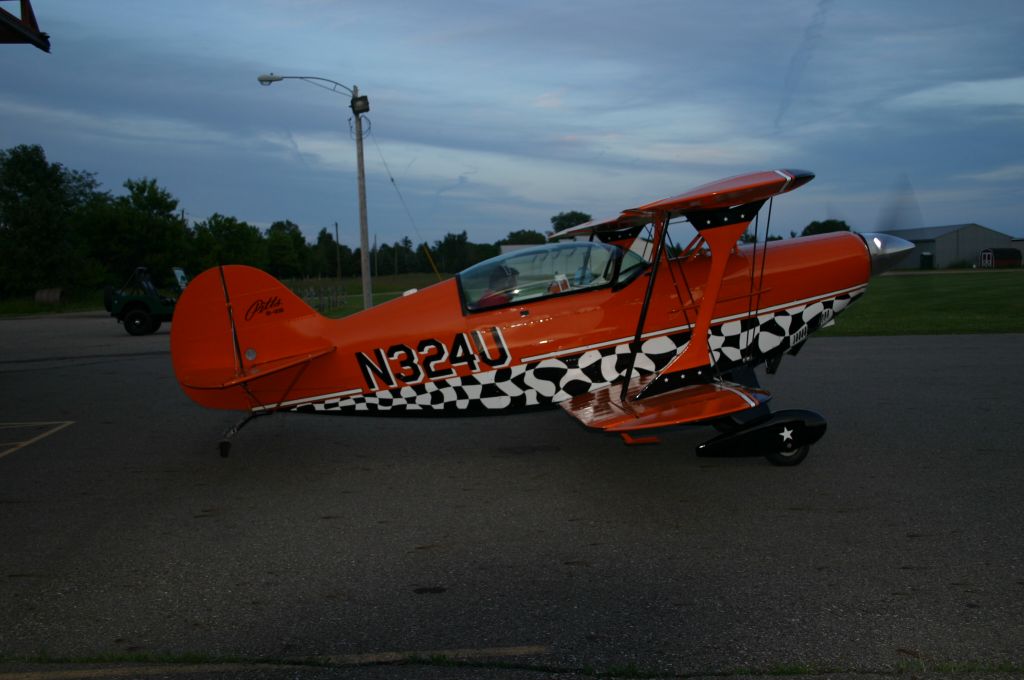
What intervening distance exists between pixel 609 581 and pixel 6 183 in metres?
76.3

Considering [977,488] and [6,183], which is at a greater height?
[6,183]

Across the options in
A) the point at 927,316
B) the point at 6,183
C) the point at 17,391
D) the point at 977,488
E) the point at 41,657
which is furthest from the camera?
the point at 6,183

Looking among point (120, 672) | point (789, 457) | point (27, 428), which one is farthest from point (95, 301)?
point (120, 672)

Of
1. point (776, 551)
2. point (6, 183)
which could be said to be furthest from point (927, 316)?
point (6, 183)

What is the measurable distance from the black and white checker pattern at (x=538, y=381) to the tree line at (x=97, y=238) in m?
41.9

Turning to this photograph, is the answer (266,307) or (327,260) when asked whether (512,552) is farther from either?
(327,260)

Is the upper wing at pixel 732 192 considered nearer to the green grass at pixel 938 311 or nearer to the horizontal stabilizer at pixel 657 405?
the horizontal stabilizer at pixel 657 405

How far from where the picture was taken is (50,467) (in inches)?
286

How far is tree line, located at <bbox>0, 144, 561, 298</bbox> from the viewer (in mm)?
55969

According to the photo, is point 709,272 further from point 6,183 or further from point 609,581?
point 6,183

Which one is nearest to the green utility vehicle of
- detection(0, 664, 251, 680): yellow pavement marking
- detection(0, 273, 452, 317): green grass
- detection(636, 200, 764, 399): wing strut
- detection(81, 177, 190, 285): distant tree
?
detection(0, 273, 452, 317): green grass

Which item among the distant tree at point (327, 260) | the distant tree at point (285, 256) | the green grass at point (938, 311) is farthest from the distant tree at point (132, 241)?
the green grass at point (938, 311)

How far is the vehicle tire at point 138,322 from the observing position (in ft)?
81.3

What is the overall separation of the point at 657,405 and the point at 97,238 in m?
69.8
